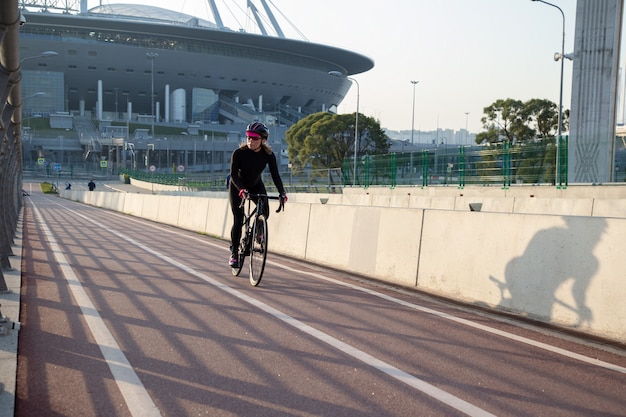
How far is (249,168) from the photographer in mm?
8039

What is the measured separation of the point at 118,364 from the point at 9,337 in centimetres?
121

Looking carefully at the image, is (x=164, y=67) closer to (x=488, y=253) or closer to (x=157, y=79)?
(x=157, y=79)

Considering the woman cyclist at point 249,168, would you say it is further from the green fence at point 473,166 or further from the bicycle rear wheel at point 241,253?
the green fence at point 473,166

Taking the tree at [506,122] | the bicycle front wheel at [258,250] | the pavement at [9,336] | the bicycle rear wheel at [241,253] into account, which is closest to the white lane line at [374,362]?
the bicycle front wheel at [258,250]

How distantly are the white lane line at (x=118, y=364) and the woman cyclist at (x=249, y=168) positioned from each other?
2.18 meters

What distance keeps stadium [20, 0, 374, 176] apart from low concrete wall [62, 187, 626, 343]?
335 ft

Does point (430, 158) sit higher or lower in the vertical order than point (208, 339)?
higher

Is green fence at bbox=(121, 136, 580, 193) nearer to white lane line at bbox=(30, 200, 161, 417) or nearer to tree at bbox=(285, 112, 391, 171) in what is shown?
white lane line at bbox=(30, 200, 161, 417)

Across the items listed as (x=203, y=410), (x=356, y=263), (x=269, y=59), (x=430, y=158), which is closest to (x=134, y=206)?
(x=430, y=158)

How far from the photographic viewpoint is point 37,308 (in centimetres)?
620

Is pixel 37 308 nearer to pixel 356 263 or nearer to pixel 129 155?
pixel 356 263

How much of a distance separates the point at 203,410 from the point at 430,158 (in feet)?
75.4

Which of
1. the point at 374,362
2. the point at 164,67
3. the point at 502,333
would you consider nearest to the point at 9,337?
the point at 374,362

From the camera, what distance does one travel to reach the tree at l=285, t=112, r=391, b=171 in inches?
2352
